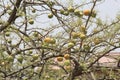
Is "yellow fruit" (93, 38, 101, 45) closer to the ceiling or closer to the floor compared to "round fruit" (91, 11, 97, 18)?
closer to the floor

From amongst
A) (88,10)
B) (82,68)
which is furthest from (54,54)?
(88,10)

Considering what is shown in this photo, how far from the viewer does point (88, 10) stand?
3545 mm

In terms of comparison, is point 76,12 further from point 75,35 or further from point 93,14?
point 75,35

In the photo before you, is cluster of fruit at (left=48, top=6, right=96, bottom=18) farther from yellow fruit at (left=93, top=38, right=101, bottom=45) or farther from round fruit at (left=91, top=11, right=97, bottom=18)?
yellow fruit at (left=93, top=38, right=101, bottom=45)

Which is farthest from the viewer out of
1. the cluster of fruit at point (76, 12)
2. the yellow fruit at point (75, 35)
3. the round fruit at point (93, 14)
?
the round fruit at point (93, 14)

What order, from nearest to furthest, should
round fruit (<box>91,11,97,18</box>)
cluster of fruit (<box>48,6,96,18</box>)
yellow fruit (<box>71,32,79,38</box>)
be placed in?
yellow fruit (<box>71,32,79,38</box>), cluster of fruit (<box>48,6,96,18</box>), round fruit (<box>91,11,97,18</box>)

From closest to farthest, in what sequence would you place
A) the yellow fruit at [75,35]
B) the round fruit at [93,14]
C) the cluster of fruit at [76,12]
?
the yellow fruit at [75,35], the cluster of fruit at [76,12], the round fruit at [93,14]

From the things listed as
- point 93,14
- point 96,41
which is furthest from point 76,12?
point 96,41

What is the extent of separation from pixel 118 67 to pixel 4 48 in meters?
1.55

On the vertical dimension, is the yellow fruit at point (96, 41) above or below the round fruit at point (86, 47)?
above

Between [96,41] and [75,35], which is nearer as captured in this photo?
[75,35]

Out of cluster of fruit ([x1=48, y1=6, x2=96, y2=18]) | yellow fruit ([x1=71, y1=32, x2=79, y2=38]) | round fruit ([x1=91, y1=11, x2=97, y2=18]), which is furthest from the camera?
round fruit ([x1=91, y1=11, x2=97, y2=18])

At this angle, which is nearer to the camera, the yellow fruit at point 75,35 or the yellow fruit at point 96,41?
the yellow fruit at point 75,35

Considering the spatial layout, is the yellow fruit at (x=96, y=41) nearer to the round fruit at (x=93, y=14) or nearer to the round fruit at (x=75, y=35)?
the round fruit at (x=93, y=14)
